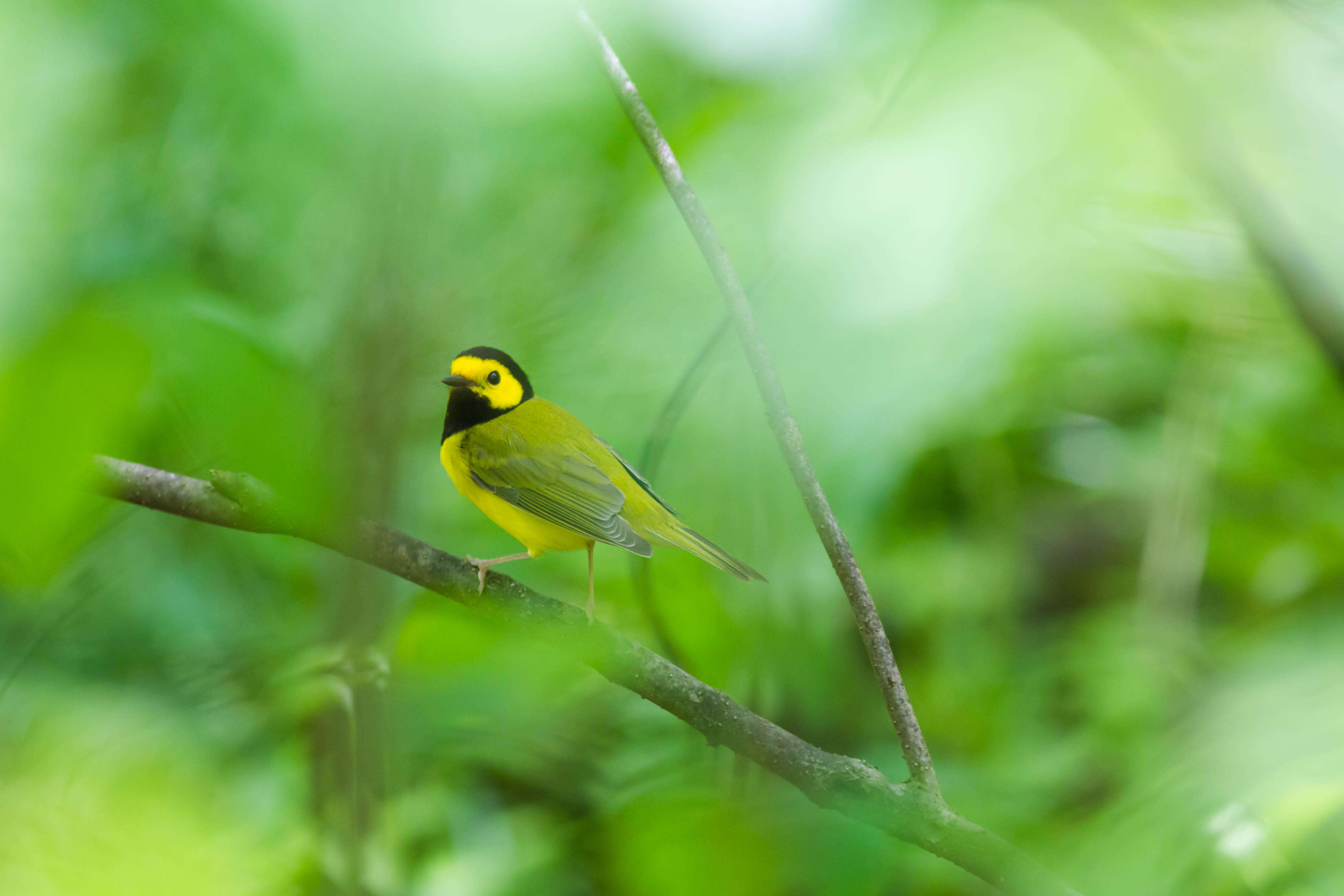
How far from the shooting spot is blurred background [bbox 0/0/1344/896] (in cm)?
28

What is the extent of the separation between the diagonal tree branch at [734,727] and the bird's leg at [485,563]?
0.02m

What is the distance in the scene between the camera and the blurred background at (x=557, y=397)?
0.91 feet

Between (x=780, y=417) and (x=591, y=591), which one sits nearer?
(x=780, y=417)

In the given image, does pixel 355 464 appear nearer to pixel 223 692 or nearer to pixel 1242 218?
pixel 223 692

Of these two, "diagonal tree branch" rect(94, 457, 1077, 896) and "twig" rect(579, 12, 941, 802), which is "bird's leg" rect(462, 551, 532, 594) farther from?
"twig" rect(579, 12, 941, 802)

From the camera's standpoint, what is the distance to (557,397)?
60 cm

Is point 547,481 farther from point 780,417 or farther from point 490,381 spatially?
point 780,417

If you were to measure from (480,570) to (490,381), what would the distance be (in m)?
0.12

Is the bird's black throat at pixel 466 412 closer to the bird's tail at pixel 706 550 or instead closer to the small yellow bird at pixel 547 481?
the small yellow bird at pixel 547 481

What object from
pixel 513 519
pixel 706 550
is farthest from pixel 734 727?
pixel 513 519

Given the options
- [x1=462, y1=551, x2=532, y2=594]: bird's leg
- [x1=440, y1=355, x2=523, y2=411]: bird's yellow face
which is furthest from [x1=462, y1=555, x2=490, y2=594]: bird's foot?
[x1=440, y1=355, x2=523, y2=411]: bird's yellow face

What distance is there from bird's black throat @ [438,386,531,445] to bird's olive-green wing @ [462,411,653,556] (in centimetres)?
2

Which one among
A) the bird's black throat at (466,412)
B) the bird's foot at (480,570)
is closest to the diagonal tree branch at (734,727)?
the bird's foot at (480,570)

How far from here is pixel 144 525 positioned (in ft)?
2.14
